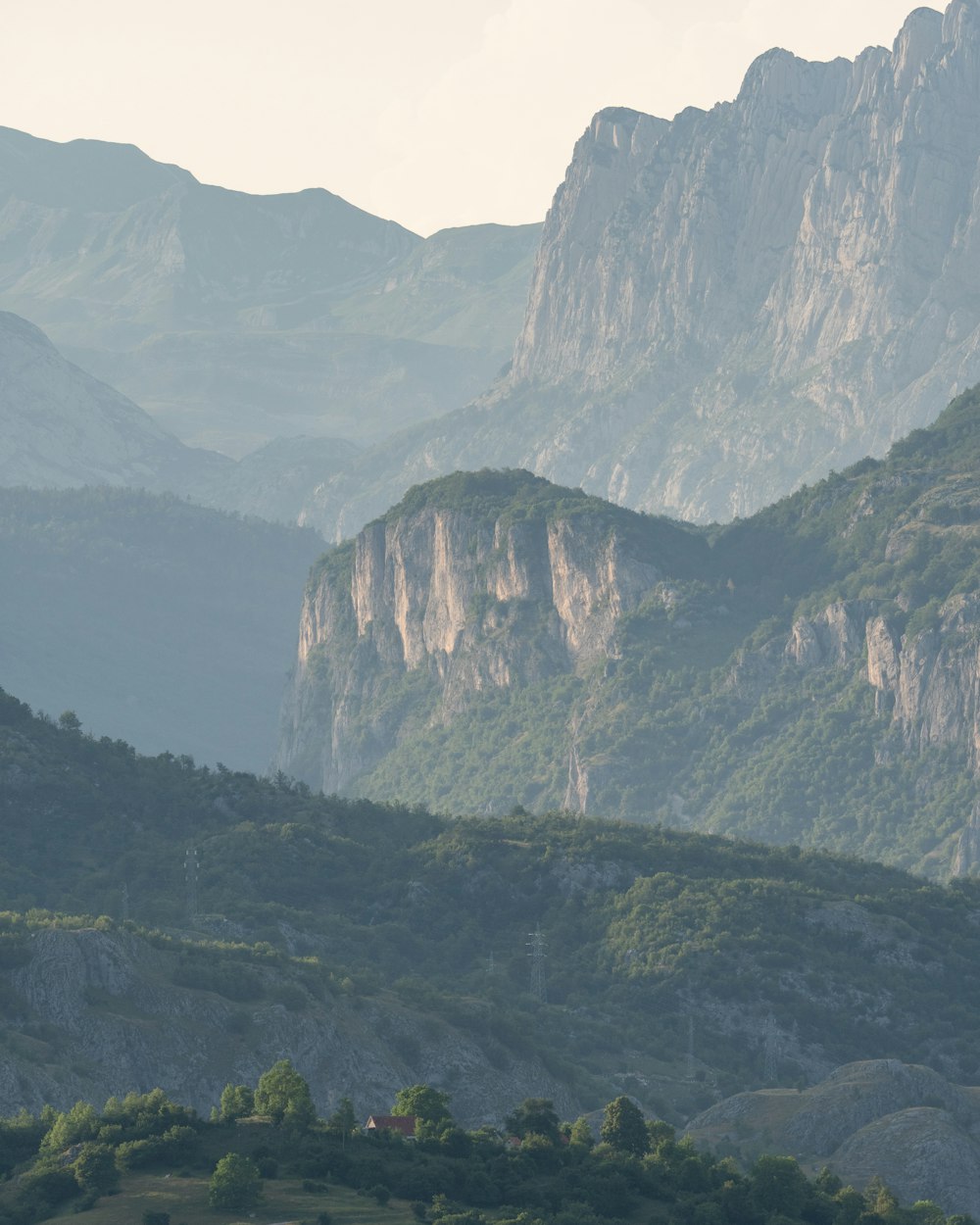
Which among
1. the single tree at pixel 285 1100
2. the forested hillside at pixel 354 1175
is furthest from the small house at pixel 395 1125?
the single tree at pixel 285 1100

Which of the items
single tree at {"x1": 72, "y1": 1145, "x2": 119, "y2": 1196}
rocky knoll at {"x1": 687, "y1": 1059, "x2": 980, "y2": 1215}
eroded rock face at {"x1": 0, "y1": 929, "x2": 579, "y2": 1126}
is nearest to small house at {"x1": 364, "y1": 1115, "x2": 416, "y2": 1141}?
single tree at {"x1": 72, "y1": 1145, "x2": 119, "y2": 1196}

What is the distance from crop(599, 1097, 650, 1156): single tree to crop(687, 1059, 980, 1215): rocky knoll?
56.0 feet

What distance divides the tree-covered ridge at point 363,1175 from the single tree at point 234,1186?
67 millimetres

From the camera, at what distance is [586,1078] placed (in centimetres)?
18962

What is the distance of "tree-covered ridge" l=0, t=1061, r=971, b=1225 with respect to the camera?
124 m

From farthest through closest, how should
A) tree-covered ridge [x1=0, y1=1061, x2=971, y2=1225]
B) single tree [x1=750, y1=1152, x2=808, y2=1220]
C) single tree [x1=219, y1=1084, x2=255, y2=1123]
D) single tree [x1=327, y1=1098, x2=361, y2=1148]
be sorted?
single tree [x1=219, y1=1084, x2=255, y2=1123] < single tree [x1=327, y1=1098, x2=361, y2=1148] < single tree [x1=750, y1=1152, x2=808, y2=1220] < tree-covered ridge [x1=0, y1=1061, x2=971, y2=1225]

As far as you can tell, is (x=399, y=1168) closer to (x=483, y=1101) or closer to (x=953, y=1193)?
(x=953, y=1193)

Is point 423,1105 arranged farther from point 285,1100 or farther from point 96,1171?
point 96,1171

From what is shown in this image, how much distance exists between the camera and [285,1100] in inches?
5453

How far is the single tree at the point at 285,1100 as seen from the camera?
446 ft

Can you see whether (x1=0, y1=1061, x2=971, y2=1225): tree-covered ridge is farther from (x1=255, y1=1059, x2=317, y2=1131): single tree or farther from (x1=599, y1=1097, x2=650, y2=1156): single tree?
(x1=599, y1=1097, x2=650, y2=1156): single tree

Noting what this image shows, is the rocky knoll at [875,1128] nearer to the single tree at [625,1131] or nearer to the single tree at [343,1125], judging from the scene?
the single tree at [625,1131]

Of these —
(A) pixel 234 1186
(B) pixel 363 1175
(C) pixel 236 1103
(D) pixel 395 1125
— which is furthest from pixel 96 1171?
(D) pixel 395 1125

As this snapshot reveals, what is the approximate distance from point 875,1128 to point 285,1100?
37.7 metres
